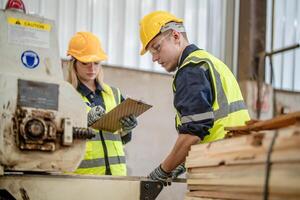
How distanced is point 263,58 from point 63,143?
104 inches

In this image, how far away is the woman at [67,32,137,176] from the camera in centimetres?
256

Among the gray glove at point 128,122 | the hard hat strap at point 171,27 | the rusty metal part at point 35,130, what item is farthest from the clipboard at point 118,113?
the rusty metal part at point 35,130

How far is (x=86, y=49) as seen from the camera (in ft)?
9.04

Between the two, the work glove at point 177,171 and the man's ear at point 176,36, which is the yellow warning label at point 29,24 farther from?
the work glove at point 177,171

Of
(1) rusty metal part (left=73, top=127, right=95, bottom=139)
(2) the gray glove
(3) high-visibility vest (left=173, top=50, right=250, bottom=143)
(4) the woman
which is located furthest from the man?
(4) the woman

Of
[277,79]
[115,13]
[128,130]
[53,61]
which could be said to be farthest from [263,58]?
[53,61]

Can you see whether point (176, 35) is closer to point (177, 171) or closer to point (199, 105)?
point (199, 105)

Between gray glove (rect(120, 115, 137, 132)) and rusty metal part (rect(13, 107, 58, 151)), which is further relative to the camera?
gray glove (rect(120, 115, 137, 132))

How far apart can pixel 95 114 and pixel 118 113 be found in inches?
11.1

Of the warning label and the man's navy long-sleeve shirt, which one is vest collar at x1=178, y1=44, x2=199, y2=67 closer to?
the man's navy long-sleeve shirt

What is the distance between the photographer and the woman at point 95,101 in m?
2.56

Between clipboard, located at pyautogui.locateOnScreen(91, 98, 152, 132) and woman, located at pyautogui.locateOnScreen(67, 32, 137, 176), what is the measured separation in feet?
0.25

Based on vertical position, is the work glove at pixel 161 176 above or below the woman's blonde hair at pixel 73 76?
below

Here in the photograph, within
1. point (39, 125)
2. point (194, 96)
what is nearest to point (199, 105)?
point (194, 96)
